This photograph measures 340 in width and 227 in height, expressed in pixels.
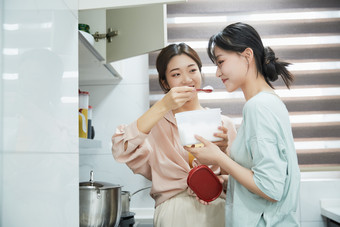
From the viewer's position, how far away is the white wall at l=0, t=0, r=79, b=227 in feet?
2.47

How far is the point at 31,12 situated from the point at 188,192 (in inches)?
35.5

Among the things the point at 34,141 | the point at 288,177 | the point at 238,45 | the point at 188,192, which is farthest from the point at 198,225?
the point at 34,141

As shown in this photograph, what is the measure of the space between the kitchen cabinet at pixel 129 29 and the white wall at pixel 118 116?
495mm

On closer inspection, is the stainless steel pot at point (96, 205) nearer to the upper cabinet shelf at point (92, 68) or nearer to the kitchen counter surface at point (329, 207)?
the upper cabinet shelf at point (92, 68)

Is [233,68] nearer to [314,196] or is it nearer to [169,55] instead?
[169,55]

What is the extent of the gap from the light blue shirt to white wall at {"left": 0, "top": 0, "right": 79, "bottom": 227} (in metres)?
0.52

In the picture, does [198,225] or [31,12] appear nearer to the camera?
[31,12]

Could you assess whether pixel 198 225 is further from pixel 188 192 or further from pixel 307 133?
pixel 307 133

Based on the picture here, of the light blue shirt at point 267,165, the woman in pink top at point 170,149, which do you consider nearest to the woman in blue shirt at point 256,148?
the light blue shirt at point 267,165

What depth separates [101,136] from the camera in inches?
92.5

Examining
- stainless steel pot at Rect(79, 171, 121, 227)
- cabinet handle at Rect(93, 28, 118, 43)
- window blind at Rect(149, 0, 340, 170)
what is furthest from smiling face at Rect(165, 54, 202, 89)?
window blind at Rect(149, 0, 340, 170)

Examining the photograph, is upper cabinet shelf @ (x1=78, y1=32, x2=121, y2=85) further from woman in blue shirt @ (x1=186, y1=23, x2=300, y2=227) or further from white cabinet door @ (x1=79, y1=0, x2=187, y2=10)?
woman in blue shirt @ (x1=186, y1=23, x2=300, y2=227)

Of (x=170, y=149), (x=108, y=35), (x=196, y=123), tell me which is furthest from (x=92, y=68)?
(x=196, y=123)

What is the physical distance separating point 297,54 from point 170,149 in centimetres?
135
